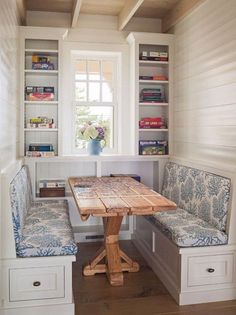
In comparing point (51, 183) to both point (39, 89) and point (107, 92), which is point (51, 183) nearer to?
point (39, 89)

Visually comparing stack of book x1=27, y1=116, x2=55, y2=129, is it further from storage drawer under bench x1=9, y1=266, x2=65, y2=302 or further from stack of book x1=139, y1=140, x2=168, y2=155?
storage drawer under bench x1=9, y1=266, x2=65, y2=302

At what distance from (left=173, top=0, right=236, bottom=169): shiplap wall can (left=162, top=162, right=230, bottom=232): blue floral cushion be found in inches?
7.7

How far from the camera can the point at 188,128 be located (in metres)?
3.90

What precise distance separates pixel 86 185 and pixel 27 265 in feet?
4.12

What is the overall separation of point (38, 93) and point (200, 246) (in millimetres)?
2480

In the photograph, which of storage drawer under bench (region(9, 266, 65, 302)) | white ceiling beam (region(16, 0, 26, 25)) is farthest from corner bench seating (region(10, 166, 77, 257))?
white ceiling beam (region(16, 0, 26, 25))

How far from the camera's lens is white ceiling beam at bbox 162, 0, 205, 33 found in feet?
12.0

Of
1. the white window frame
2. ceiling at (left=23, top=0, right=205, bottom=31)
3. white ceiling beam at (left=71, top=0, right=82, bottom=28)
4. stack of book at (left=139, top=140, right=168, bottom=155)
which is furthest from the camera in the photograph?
the white window frame

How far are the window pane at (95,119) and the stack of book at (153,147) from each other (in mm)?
488

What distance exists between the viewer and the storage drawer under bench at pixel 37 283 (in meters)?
2.46

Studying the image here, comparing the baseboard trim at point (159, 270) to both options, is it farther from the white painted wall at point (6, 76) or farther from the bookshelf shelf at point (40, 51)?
the bookshelf shelf at point (40, 51)

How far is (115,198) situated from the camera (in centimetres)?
292

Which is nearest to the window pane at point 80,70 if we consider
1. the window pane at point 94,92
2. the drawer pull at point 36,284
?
Result: the window pane at point 94,92

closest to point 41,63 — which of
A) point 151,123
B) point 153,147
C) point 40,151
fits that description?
point 40,151
